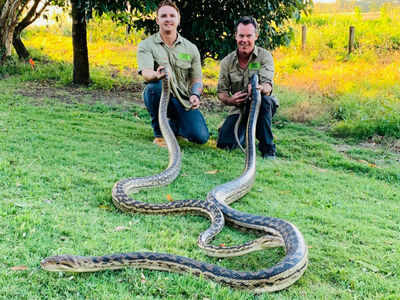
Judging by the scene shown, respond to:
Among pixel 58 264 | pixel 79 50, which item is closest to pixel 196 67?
pixel 58 264

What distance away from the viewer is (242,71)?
23.6 ft

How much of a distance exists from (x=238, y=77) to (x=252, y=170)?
2.11 meters

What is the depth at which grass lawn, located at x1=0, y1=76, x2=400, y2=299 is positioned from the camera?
3.09 metres

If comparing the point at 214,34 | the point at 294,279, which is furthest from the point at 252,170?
the point at 214,34

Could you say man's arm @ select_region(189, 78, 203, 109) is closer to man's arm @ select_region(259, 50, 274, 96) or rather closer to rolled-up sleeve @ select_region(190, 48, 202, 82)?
rolled-up sleeve @ select_region(190, 48, 202, 82)

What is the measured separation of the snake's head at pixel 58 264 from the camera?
9.89 feet

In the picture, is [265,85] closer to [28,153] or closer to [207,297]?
[28,153]

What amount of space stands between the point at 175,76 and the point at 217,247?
13.9 feet

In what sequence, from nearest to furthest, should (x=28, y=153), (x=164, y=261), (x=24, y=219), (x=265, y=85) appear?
(x=164, y=261)
(x=24, y=219)
(x=28, y=153)
(x=265, y=85)

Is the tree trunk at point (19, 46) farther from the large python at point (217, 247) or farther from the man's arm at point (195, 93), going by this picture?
the large python at point (217, 247)

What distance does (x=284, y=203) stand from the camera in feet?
16.7

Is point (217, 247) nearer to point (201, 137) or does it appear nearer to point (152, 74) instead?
point (201, 137)

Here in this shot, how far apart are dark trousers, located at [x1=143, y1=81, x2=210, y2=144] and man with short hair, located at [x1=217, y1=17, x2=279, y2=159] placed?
41cm

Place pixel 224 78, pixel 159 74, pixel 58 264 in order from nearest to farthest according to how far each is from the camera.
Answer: pixel 58 264, pixel 159 74, pixel 224 78
